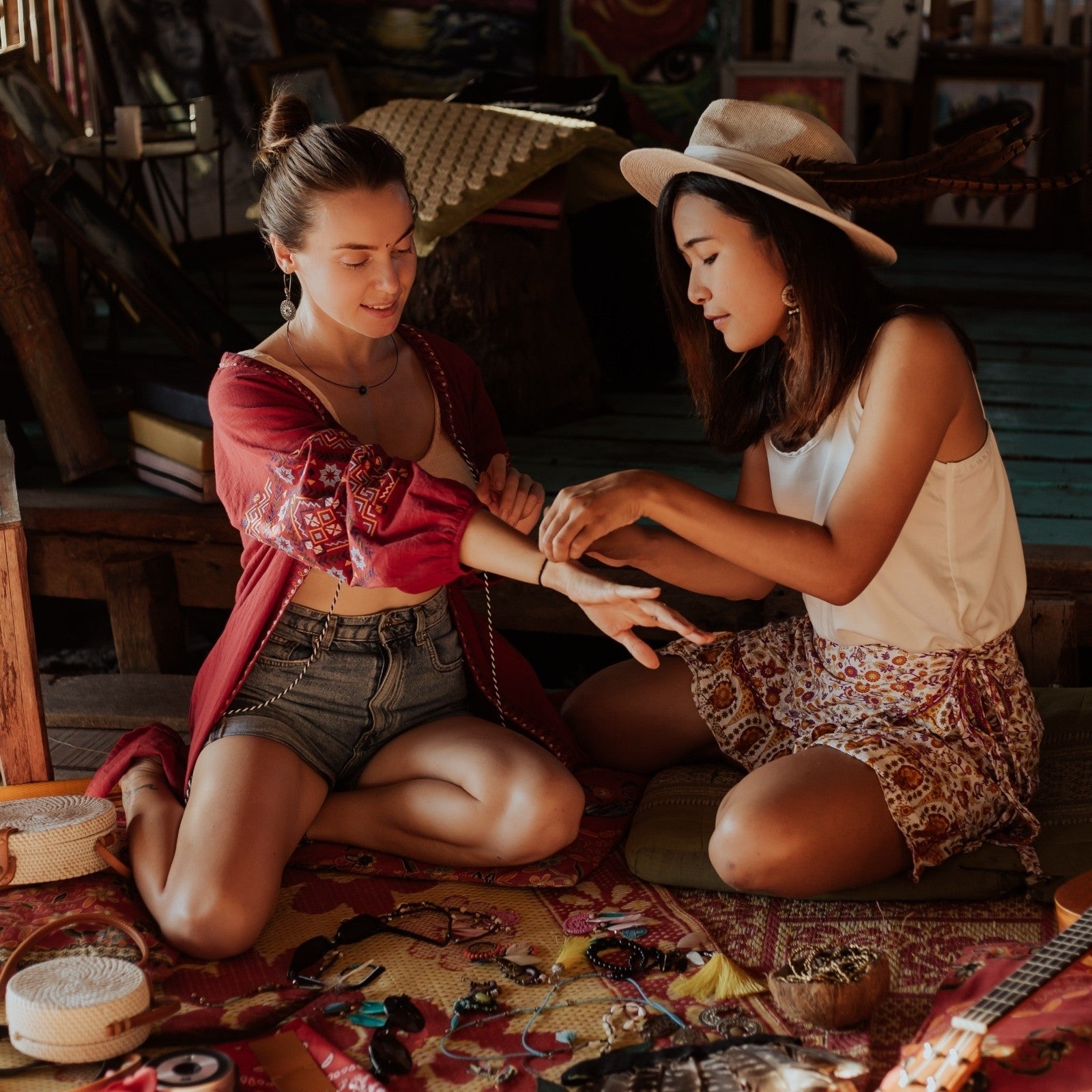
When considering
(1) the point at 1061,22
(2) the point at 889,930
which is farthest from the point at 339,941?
(1) the point at 1061,22

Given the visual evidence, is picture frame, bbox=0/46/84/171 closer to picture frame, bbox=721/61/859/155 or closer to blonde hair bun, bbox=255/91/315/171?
picture frame, bbox=721/61/859/155

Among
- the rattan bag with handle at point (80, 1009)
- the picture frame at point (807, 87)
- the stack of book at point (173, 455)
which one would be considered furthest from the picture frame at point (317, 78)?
the rattan bag with handle at point (80, 1009)

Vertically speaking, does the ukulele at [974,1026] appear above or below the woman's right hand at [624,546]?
below

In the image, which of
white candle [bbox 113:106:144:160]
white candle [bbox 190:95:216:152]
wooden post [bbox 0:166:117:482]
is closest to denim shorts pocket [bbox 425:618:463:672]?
wooden post [bbox 0:166:117:482]

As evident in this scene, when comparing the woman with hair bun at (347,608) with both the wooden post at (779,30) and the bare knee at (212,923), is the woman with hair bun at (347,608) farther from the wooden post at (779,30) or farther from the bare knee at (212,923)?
the wooden post at (779,30)

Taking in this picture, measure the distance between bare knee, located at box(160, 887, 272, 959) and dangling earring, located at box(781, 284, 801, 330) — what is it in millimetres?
1358

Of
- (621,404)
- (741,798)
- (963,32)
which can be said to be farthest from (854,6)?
(741,798)

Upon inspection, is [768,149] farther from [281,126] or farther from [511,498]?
[281,126]

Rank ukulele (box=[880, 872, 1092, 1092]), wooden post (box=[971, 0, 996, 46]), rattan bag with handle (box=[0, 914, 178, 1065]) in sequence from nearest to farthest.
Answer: ukulele (box=[880, 872, 1092, 1092]) → rattan bag with handle (box=[0, 914, 178, 1065]) → wooden post (box=[971, 0, 996, 46])

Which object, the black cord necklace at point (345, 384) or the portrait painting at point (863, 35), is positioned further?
the portrait painting at point (863, 35)

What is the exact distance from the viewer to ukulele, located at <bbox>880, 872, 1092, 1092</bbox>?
177cm

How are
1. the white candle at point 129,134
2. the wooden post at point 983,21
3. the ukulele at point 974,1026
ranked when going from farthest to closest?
the wooden post at point 983,21
the white candle at point 129,134
the ukulele at point 974,1026

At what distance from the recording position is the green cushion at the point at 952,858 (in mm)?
2521

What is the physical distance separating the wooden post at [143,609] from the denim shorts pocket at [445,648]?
1285mm
